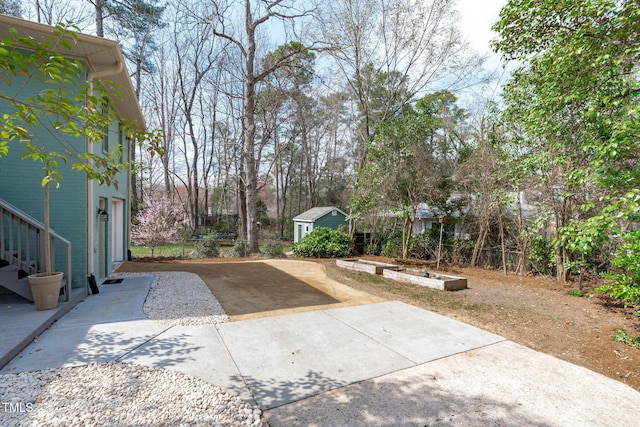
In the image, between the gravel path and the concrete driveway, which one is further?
the concrete driveway

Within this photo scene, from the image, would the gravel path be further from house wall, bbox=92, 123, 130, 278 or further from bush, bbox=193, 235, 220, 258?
bush, bbox=193, 235, 220, 258

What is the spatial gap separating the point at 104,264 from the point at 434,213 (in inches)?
375

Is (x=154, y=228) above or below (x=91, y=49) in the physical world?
below

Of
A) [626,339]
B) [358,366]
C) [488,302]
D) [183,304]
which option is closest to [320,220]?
[488,302]

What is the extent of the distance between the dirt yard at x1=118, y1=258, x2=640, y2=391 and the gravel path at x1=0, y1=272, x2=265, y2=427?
181 cm

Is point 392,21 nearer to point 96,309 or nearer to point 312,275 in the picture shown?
point 312,275

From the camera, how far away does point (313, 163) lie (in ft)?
88.1

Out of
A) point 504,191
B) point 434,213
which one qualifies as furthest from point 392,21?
point 504,191

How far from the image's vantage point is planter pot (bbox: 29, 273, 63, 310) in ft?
13.1

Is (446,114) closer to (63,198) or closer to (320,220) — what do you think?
(320,220)

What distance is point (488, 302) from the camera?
5609 mm

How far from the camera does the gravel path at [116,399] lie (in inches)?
84.1

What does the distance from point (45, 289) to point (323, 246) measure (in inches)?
325

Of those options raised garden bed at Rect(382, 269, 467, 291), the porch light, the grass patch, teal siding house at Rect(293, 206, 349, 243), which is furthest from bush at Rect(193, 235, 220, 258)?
the grass patch
